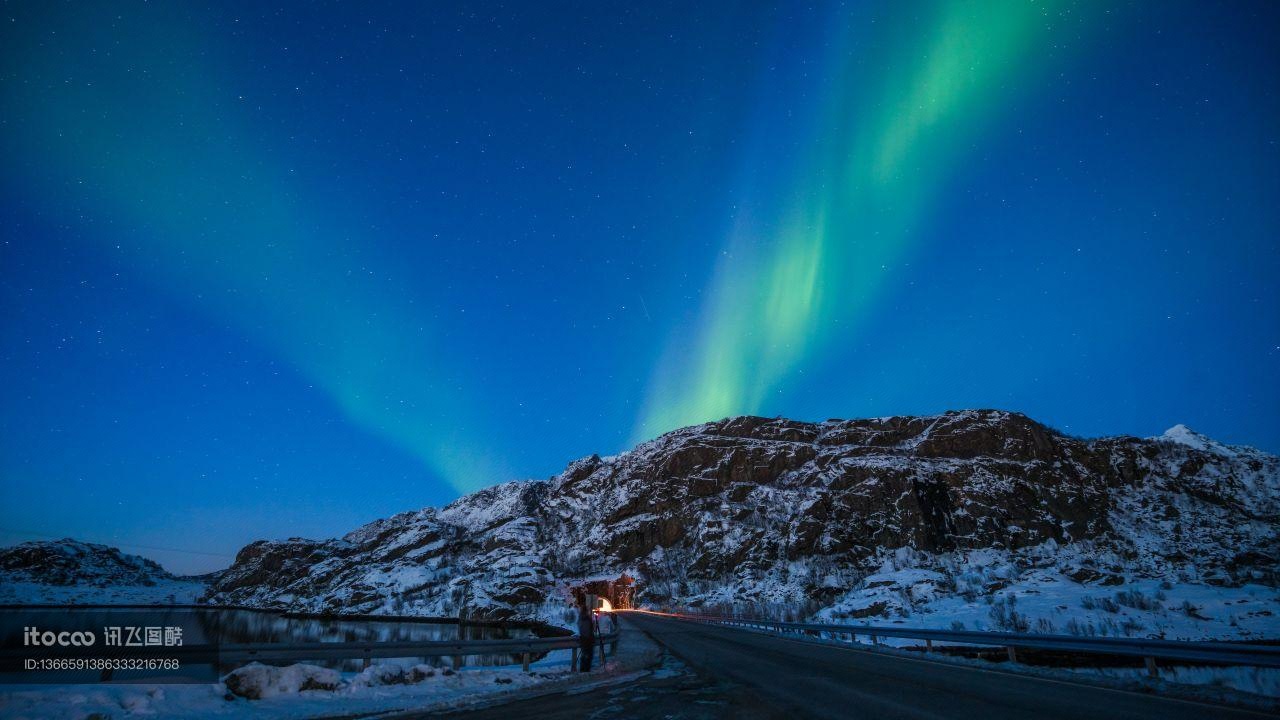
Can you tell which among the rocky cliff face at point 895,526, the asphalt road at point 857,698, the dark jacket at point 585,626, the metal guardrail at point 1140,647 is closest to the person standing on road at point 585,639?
the dark jacket at point 585,626

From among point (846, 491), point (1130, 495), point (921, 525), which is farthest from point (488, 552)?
point (1130, 495)

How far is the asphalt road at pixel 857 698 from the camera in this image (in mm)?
7445

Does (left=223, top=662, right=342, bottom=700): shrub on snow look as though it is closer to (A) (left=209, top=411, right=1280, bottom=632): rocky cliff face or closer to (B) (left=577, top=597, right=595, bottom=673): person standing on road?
(B) (left=577, top=597, right=595, bottom=673): person standing on road

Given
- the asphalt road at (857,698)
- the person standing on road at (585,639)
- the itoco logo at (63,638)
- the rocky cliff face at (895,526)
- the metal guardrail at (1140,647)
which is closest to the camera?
the asphalt road at (857,698)

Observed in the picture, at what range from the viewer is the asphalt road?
7.45 m

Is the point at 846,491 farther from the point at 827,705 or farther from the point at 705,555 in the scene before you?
the point at 827,705

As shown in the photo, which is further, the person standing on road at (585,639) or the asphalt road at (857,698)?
the person standing on road at (585,639)

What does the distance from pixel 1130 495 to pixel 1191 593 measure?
492ft

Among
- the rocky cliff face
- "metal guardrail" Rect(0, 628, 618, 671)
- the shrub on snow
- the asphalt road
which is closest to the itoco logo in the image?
"metal guardrail" Rect(0, 628, 618, 671)

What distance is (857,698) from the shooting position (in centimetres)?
873

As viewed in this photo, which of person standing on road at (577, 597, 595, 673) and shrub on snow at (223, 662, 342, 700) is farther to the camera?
person standing on road at (577, 597, 595, 673)

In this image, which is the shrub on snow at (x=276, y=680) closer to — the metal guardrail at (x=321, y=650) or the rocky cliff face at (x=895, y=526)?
the metal guardrail at (x=321, y=650)

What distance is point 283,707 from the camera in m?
8.27

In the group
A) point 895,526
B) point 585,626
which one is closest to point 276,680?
point 585,626
